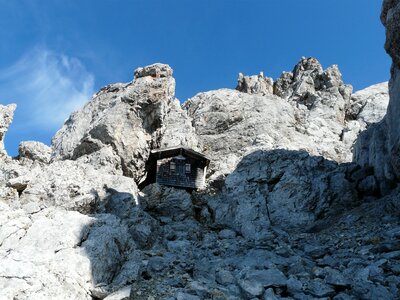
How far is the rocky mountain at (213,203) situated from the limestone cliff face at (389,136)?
6.1 inches

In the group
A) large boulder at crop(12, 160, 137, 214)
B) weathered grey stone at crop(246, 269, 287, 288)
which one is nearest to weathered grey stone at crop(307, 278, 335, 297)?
weathered grey stone at crop(246, 269, 287, 288)

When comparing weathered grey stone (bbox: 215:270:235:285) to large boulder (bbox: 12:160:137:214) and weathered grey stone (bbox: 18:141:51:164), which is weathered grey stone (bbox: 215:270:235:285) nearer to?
large boulder (bbox: 12:160:137:214)

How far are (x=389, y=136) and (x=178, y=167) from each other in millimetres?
20688

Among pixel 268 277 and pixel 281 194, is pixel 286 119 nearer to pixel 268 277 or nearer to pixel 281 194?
pixel 281 194

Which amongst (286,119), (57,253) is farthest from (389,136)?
(286,119)

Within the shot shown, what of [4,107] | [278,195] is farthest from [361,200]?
[4,107]

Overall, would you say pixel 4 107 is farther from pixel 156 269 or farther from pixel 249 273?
pixel 249 273

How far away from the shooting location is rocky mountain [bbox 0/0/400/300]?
1836 centimetres

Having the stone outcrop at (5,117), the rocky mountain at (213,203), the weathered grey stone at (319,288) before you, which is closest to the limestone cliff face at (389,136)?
the rocky mountain at (213,203)

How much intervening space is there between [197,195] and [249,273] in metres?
21.1

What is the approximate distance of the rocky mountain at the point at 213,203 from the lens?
18.4 metres

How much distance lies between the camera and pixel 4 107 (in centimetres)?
4412

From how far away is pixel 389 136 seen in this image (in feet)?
97.0

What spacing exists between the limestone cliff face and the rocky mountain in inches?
6.1
